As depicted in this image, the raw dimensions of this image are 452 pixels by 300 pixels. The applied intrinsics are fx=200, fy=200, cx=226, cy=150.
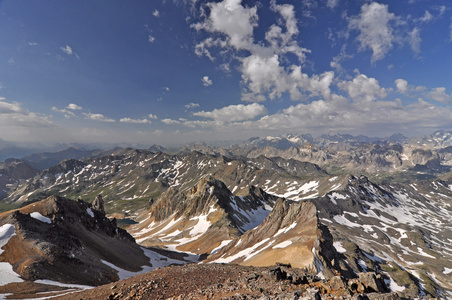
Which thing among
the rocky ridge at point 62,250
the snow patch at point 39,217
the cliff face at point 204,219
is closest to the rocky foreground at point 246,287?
the rocky ridge at point 62,250

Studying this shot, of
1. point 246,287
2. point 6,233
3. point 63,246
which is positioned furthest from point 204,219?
point 246,287

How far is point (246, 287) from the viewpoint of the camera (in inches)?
755

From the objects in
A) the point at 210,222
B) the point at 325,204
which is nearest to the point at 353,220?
the point at 325,204

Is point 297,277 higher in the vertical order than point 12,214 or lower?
higher

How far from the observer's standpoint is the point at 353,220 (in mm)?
174625

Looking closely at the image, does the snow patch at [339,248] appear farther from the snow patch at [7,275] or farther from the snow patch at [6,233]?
the snow patch at [6,233]

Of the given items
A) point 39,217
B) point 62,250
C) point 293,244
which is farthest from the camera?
point 39,217

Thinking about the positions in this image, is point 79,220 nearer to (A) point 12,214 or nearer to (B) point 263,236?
(A) point 12,214

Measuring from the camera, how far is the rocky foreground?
15461 mm

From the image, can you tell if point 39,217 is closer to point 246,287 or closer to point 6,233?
point 6,233

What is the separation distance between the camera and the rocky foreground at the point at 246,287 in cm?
1546

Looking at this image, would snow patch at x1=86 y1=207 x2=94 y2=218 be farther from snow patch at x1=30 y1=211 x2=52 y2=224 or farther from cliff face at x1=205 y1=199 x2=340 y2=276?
cliff face at x1=205 y1=199 x2=340 y2=276

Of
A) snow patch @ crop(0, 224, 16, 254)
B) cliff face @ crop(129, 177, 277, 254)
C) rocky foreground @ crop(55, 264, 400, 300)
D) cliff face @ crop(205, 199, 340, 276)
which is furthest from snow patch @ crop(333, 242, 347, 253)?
snow patch @ crop(0, 224, 16, 254)

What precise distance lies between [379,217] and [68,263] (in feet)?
793
